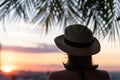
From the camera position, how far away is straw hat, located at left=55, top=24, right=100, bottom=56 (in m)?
2.24

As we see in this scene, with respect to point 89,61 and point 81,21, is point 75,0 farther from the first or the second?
point 89,61

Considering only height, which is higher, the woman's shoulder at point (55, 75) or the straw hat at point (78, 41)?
the straw hat at point (78, 41)

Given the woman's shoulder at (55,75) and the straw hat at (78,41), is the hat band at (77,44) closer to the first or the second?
the straw hat at (78,41)

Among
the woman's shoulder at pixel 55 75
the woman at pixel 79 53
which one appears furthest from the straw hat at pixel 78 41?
the woman's shoulder at pixel 55 75

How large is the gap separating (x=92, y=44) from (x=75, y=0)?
0.41 meters

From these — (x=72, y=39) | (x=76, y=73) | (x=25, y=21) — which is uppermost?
(x=25, y=21)

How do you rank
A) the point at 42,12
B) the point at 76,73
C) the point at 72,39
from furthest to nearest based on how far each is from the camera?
1. the point at 42,12
2. the point at 72,39
3. the point at 76,73

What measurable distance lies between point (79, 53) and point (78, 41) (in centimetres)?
16

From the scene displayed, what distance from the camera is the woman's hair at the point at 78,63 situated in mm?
2148

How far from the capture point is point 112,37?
2580 mm

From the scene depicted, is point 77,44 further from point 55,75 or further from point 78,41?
point 55,75

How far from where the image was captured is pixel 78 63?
2160 mm

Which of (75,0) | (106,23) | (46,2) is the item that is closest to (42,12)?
(46,2)

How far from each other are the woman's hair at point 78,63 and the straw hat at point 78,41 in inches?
1.2
